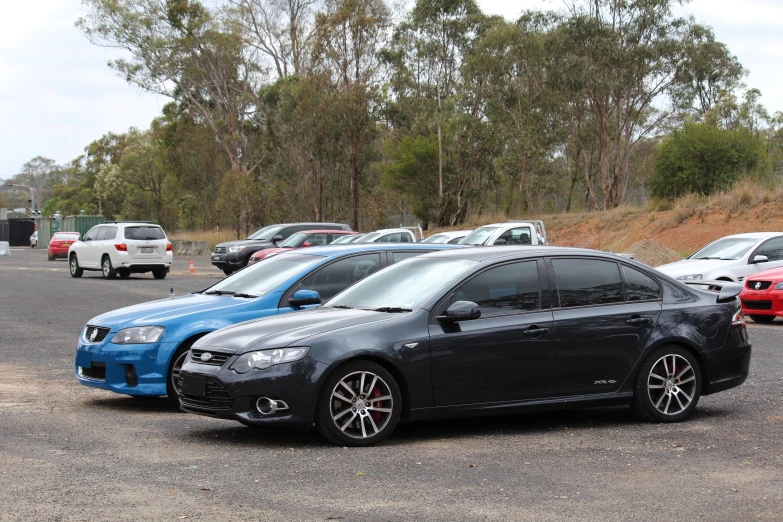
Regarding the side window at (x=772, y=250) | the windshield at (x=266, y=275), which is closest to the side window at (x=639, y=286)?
the windshield at (x=266, y=275)

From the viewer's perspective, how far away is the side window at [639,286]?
835 centimetres

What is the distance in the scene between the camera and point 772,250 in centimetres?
1920

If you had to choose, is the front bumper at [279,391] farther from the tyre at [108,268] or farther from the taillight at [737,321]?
the tyre at [108,268]

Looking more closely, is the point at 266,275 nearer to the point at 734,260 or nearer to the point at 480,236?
the point at 734,260

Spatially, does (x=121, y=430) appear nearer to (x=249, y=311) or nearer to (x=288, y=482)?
(x=249, y=311)

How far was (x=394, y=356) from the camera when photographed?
7316 millimetres

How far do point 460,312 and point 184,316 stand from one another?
2.93m

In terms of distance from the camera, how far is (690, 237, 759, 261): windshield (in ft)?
63.2

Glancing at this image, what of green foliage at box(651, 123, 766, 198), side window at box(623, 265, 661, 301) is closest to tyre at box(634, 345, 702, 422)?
side window at box(623, 265, 661, 301)

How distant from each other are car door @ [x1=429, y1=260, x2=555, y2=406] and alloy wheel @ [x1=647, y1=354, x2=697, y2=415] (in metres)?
0.98

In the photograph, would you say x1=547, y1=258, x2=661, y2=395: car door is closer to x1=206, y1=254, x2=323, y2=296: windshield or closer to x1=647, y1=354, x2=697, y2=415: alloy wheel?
x1=647, y1=354, x2=697, y2=415: alloy wheel

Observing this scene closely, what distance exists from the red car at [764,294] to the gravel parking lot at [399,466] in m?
6.86

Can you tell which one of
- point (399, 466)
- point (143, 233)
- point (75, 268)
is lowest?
point (399, 466)

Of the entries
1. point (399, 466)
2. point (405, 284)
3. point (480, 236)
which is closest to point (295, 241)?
point (480, 236)
